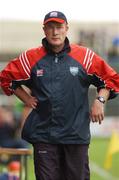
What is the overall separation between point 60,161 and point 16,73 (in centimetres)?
88

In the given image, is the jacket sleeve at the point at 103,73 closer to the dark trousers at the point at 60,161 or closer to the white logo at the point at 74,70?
the white logo at the point at 74,70

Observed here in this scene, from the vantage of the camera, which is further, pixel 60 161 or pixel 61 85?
pixel 60 161

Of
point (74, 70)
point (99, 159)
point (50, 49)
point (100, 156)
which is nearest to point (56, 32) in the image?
point (50, 49)

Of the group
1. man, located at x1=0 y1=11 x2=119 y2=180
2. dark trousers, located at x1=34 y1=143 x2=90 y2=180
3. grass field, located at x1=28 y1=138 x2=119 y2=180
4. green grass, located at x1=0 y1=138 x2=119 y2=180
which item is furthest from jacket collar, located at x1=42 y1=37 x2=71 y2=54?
grass field, located at x1=28 y1=138 x2=119 y2=180

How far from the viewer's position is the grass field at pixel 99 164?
52.3ft

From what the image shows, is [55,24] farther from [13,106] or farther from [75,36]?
[75,36]

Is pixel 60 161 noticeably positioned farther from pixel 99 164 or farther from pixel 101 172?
pixel 99 164

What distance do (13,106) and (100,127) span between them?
2.55 metres

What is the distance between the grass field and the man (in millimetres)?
5231

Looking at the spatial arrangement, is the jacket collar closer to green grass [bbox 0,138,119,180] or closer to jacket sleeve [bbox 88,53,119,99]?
jacket sleeve [bbox 88,53,119,99]

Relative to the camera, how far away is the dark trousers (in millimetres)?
8266

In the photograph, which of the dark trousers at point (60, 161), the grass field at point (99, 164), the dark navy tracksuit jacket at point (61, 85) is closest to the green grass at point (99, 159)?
the grass field at point (99, 164)

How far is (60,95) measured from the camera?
8.16 metres

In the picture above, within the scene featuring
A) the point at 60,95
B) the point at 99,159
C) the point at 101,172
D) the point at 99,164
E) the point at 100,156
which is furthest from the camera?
the point at 100,156
